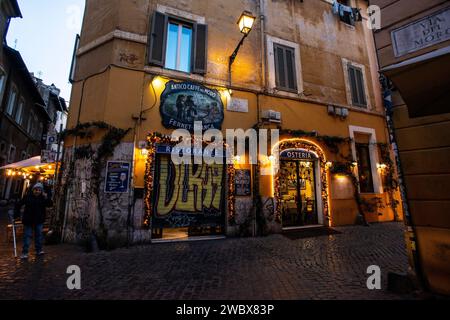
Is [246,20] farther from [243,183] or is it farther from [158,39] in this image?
[243,183]

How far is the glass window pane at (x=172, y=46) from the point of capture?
25.4 feet

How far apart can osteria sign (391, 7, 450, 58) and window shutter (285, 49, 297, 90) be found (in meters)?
5.49

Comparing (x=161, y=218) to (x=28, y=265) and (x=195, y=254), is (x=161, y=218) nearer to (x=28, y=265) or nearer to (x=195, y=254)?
(x=195, y=254)

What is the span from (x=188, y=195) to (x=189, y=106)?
281 centimetres

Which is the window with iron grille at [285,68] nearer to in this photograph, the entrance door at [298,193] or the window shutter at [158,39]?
the entrance door at [298,193]

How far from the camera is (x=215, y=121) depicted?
25.2 feet

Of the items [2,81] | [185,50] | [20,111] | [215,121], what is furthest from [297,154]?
[20,111]

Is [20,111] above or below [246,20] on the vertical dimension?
above

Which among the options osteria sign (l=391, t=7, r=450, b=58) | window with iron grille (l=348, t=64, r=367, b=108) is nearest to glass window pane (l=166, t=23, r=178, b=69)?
osteria sign (l=391, t=7, r=450, b=58)

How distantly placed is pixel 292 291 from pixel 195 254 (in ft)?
8.65

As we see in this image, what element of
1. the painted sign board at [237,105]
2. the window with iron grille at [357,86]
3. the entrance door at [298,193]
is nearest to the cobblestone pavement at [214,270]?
the entrance door at [298,193]

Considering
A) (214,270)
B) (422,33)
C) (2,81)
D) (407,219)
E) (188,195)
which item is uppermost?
(2,81)

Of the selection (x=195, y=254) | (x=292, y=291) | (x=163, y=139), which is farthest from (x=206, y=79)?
(x=292, y=291)

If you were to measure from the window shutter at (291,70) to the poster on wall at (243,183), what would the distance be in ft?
13.8
